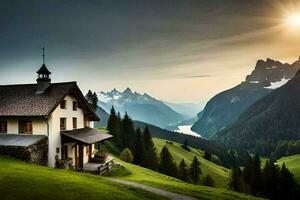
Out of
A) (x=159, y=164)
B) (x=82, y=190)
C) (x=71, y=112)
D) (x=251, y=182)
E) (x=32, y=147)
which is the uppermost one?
(x=71, y=112)

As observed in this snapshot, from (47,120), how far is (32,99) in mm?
6024

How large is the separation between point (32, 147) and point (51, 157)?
165 inches

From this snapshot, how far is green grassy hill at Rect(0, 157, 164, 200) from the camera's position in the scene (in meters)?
26.2

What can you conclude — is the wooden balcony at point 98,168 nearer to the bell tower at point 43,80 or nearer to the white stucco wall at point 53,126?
the white stucco wall at point 53,126

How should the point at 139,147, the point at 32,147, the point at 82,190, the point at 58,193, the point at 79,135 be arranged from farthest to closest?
1. the point at 139,147
2. the point at 79,135
3. the point at 32,147
4. the point at 82,190
5. the point at 58,193

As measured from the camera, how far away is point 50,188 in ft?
92.3

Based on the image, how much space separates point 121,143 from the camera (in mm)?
110625

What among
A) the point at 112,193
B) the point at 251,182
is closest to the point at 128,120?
the point at 251,182

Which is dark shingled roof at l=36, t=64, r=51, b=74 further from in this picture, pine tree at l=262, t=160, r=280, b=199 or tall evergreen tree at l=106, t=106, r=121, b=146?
pine tree at l=262, t=160, r=280, b=199

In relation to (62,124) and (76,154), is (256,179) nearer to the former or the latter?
(76,154)

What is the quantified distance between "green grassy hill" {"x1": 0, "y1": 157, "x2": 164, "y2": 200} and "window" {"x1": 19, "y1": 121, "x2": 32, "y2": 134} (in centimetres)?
1142

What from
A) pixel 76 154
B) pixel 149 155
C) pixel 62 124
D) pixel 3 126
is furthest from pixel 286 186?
pixel 3 126

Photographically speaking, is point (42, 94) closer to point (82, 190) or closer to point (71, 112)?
point (71, 112)

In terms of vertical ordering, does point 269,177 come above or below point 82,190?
below
